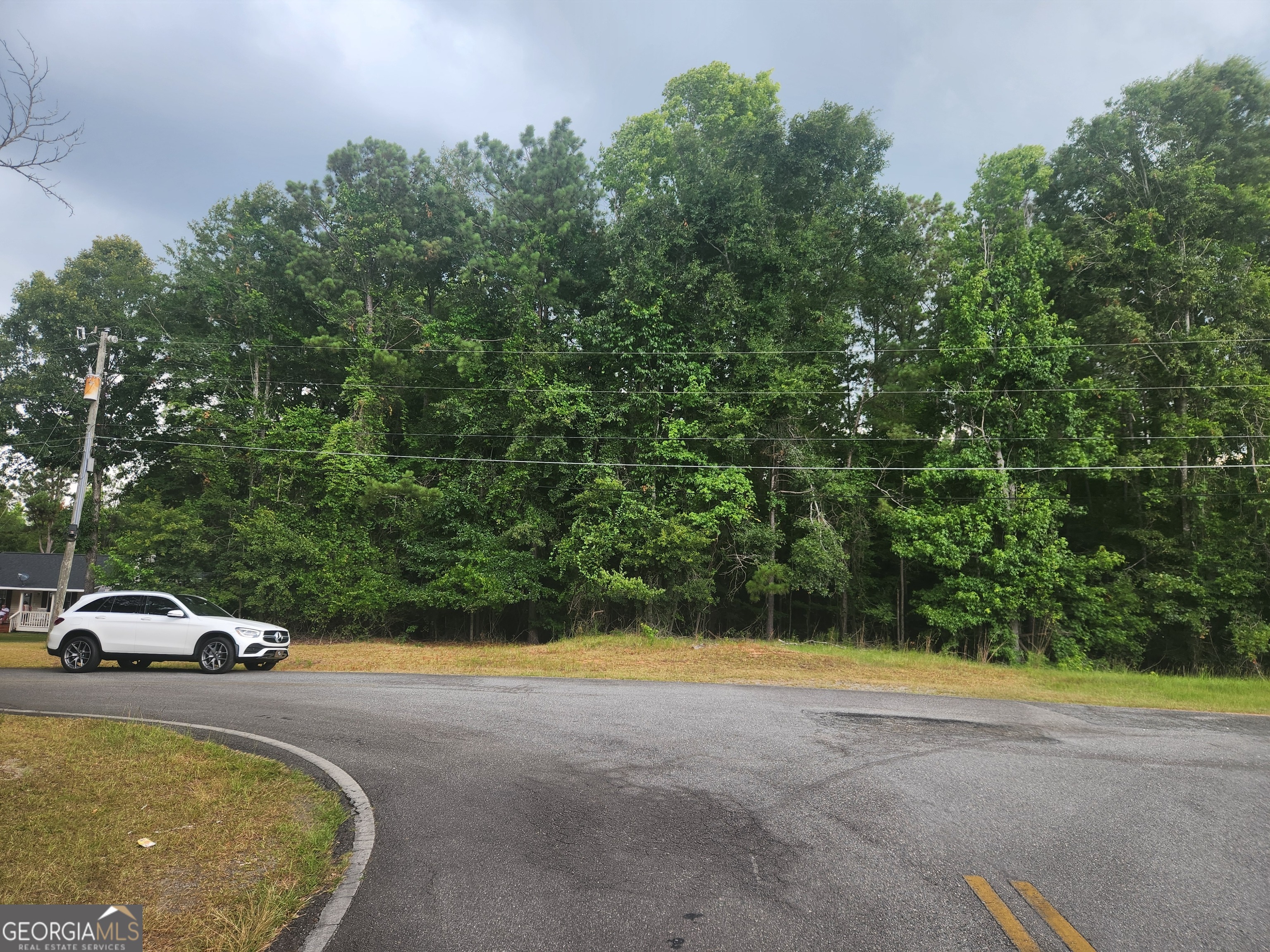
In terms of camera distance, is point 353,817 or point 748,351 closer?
point 353,817

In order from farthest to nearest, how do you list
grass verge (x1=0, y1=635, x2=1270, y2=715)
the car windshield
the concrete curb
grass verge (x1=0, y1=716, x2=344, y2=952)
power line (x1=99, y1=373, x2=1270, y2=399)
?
power line (x1=99, y1=373, x2=1270, y2=399) < the car windshield < grass verge (x1=0, y1=635, x2=1270, y2=715) < grass verge (x1=0, y1=716, x2=344, y2=952) < the concrete curb

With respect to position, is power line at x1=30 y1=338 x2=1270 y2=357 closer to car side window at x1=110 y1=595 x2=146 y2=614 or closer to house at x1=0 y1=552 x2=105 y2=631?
car side window at x1=110 y1=595 x2=146 y2=614

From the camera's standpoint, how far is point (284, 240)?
92.6ft

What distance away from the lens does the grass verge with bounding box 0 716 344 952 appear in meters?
3.64

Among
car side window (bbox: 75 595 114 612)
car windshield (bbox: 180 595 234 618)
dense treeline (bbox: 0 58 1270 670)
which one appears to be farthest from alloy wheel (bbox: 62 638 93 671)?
dense treeline (bbox: 0 58 1270 670)

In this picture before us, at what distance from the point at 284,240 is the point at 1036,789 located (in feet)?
104

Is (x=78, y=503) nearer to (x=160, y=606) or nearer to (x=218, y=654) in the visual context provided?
(x=160, y=606)

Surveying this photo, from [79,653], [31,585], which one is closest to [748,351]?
[79,653]

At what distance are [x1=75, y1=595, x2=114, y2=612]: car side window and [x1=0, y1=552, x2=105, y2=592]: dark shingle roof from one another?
32.4 m

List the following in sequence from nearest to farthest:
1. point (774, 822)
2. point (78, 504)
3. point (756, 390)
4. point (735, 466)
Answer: point (774, 822) → point (78, 504) → point (735, 466) → point (756, 390)

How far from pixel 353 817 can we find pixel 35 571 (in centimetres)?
4921

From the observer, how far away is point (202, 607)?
14.1 meters

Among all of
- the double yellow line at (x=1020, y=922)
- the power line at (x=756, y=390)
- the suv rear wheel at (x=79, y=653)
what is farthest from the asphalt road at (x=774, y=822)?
the power line at (x=756, y=390)

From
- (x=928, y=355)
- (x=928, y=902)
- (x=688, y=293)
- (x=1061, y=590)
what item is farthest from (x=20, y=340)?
(x=1061, y=590)
